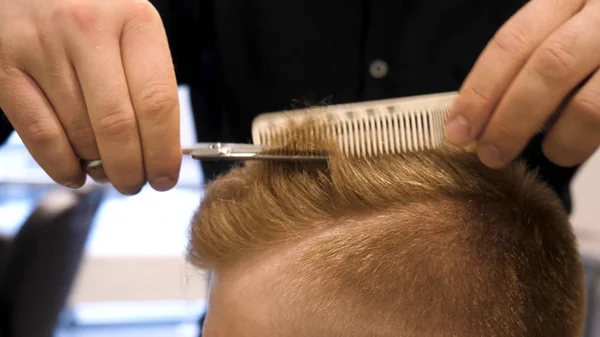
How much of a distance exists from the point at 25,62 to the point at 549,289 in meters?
0.65

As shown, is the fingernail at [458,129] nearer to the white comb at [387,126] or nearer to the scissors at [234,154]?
the white comb at [387,126]

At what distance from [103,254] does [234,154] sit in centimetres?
90

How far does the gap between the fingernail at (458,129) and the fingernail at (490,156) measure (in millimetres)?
21

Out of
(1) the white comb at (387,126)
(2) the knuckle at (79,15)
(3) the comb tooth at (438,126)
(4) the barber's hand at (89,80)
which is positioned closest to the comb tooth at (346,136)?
(1) the white comb at (387,126)

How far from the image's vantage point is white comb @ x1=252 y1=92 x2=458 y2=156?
0.65 meters

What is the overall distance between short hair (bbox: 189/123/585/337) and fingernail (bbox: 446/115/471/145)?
6cm

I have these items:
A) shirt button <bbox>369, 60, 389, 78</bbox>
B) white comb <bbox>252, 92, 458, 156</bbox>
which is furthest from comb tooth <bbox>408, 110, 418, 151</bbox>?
shirt button <bbox>369, 60, 389, 78</bbox>

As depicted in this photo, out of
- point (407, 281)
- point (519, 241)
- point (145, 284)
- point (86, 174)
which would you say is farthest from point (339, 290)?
point (145, 284)

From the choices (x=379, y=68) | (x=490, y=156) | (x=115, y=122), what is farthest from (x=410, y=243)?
(x=379, y=68)

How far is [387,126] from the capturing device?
0.66 m

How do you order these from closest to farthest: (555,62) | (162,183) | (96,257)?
(555,62)
(162,183)
(96,257)

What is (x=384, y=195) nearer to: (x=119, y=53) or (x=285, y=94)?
(x=119, y=53)

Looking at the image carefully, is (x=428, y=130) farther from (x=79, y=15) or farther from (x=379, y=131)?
(x=79, y=15)

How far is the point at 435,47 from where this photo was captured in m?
1.02
